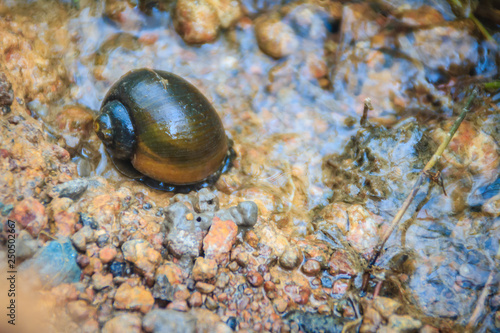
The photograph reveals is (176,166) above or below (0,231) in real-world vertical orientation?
below

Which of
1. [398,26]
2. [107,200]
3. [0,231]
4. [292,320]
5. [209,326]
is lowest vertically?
[292,320]

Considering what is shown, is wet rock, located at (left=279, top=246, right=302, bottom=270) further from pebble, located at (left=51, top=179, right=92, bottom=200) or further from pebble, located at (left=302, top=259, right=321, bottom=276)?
pebble, located at (left=51, top=179, right=92, bottom=200)

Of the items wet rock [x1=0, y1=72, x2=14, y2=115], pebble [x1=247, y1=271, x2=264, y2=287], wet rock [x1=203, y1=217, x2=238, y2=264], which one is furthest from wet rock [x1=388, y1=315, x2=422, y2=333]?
wet rock [x1=0, y1=72, x2=14, y2=115]

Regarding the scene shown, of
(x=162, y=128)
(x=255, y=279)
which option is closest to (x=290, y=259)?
(x=255, y=279)

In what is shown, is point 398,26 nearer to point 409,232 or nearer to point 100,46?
point 409,232

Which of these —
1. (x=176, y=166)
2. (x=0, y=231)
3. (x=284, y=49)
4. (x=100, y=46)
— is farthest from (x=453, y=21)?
(x=0, y=231)

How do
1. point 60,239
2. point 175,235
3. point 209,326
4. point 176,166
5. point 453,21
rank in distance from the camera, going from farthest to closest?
point 453,21 < point 176,166 < point 175,235 < point 60,239 < point 209,326

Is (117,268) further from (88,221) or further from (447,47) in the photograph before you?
(447,47)
